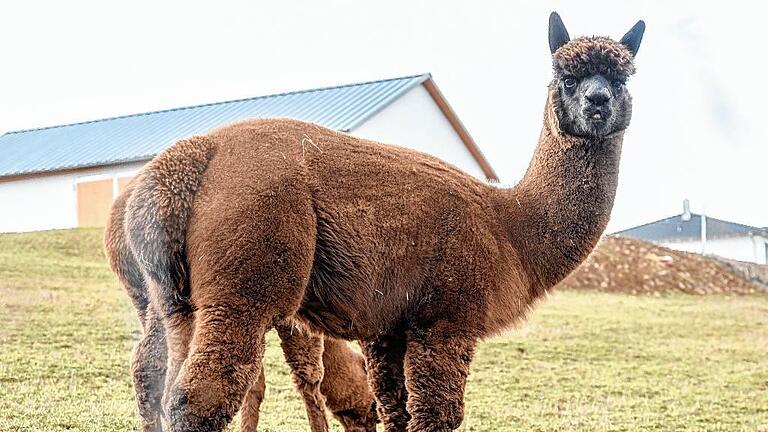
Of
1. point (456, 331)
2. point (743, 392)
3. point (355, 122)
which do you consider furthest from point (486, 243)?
point (355, 122)

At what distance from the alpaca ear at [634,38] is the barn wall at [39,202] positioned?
44.5 feet

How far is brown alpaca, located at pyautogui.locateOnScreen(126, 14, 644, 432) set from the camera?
392cm

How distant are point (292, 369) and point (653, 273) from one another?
67.2ft

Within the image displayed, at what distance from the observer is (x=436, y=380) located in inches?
170

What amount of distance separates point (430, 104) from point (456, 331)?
16696 millimetres

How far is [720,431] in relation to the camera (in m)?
8.59

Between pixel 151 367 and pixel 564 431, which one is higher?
pixel 151 367

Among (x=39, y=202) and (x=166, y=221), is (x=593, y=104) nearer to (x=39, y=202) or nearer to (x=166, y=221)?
(x=166, y=221)

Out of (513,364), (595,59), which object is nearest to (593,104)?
(595,59)

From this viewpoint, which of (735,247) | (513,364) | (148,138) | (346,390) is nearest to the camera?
(346,390)

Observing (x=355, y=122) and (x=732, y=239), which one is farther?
(x=732, y=239)

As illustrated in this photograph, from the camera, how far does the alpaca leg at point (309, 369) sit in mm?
6117

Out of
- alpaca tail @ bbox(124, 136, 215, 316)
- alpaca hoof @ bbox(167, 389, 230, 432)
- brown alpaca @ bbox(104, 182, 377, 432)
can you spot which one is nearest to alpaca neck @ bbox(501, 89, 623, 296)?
brown alpaca @ bbox(104, 182, 377, 432)

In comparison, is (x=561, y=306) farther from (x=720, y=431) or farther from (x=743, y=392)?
(x=720, y=431)
